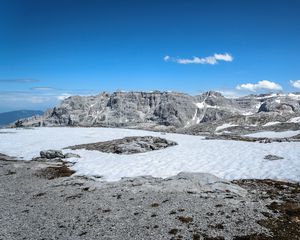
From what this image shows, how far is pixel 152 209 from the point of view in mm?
23109

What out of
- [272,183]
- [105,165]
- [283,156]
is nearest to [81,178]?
[105,165]

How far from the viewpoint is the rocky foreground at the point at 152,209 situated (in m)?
19.0

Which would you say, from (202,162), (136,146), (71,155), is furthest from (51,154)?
(202,162)

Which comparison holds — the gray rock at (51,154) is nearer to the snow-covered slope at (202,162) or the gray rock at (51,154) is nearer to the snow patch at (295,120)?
the snow-covered slope at (202,162)

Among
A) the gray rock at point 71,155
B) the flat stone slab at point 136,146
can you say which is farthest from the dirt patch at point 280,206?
the gray rock at point 71,155

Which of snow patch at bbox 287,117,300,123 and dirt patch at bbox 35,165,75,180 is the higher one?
snow patch at bbox 287,117,300,123

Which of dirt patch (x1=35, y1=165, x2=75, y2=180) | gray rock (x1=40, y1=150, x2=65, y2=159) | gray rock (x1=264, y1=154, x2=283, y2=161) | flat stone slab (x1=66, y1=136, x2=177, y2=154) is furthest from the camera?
flat stone slab (x1=66, y1=136, x2=177, y2=154)

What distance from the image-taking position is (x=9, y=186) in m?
33.7

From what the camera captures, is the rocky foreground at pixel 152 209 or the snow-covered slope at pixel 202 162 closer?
the rocky foreground at pixel 152 209

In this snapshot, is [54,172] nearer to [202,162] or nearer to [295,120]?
[202,162]

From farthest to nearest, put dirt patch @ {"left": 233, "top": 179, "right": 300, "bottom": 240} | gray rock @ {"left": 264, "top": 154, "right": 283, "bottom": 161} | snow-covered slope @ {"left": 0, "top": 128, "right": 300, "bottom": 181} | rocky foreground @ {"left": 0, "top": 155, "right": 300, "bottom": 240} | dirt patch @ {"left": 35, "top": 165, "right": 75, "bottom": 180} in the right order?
1. gray rock @ {"left": 264, "top": 154, "right": 283, "bottom": 161}
2. dirt patch @ {"left": 35, "top": 165, "right": 75, "bottom": 180}
3. snow-covered slope @ {"left": 0, "top": 128, "right": 300, "bottom": 181}
4. rocky foreground @ {"left": 0, "top": 155, "right": 300, "bottom": 240}
5. dirt patch @ {"left": 233, "top": 179, "right": 300, "bottom": 240}

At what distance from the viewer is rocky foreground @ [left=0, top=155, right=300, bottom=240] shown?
18984mm

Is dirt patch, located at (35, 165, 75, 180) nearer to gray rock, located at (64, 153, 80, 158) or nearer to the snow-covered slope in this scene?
the snow-covered slope

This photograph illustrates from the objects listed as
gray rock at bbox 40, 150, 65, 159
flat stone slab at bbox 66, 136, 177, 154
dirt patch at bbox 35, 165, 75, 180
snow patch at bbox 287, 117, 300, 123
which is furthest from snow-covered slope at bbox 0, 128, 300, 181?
snow patch at bbox 287, 117, 300, 123
